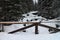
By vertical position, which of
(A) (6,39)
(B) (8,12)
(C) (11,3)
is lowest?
(A) (6,39)

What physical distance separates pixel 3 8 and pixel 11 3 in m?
1.46

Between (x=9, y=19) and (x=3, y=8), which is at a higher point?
(x=3, y=8)

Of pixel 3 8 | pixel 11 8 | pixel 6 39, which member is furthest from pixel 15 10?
pixel 6 39

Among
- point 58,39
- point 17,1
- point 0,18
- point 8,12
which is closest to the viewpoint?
point 58,39

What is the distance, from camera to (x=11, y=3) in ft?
51.8

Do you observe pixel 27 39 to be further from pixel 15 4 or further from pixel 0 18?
pixel 15 4

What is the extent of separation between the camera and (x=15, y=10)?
16.3 meters

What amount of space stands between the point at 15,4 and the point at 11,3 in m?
0.60

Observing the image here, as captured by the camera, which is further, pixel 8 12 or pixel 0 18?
pixel 8 12

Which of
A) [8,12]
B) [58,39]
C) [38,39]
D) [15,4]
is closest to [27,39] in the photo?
[38,39]

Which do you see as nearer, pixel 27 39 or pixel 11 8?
pixel 27 39

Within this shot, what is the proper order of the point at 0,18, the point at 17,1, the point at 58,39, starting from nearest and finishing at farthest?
the point at 58,39
the point at 0,18
the point at 17,1

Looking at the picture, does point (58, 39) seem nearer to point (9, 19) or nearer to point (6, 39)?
point (6, 39)

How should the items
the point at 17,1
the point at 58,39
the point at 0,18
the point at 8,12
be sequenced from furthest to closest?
1. the point at 17,1
2. the point at 8,12
3. the point at 0,18
4. the point at 58,39
